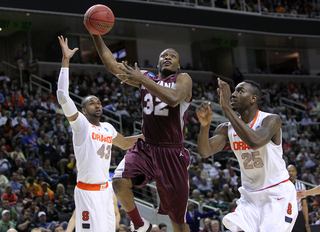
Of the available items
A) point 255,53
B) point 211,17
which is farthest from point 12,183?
point 255,53

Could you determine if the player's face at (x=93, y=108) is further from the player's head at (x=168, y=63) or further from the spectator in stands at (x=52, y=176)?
the spectator in stands at (x=52, y=176)

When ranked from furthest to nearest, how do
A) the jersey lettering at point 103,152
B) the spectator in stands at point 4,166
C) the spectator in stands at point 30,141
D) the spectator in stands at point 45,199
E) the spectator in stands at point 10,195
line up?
1. the spectator in stands at point 30,141
2. the spectator in stands at point 4,166
3. the spectator in stands at point 45,199
4. the spectator in stands at point 10,195
5. the jersey lettering at point 103,152

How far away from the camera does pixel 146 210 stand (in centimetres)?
1202

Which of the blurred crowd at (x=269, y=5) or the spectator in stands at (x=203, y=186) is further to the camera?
the blurred crowd at (x=269, y=5)

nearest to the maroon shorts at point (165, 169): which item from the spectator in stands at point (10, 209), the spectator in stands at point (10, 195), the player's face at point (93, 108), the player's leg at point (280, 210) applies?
the player's leg at point (280, 210)

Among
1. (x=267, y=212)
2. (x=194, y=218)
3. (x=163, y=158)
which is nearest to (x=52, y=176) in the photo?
(x=194, y=218)

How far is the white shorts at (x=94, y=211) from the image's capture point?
18.5 feet

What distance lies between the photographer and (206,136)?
4.89 metres

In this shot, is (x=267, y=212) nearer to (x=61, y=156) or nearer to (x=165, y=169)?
(x=165, y=169)

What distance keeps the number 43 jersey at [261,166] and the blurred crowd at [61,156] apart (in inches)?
230

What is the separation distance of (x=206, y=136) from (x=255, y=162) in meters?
0.61

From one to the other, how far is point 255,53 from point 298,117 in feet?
23.9

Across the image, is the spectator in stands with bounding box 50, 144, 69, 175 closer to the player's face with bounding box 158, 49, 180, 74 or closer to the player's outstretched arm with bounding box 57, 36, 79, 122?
the player's outstretched arm with bounding box 57, 36, 79, 122

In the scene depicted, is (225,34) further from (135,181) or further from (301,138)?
(135,181)
